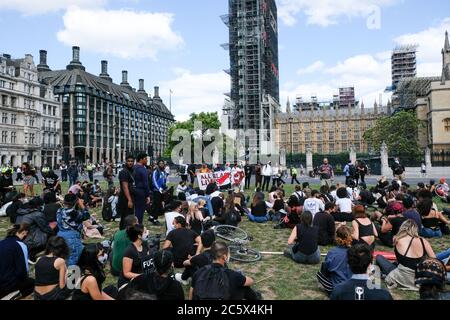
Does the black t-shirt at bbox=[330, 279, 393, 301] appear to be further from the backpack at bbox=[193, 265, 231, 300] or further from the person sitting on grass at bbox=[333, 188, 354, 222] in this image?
the person sitting on grass at bbox=[333, 188, 354, 222]

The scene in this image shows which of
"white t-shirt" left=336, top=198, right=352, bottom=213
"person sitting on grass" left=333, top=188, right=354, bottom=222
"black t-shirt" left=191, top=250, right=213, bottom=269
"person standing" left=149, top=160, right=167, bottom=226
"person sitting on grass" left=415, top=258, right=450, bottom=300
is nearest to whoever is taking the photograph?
"person sitting on grass" left=415, top=258, right=450, bottom=300

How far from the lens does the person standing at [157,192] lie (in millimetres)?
12469

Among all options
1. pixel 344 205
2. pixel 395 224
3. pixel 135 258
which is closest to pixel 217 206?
pixel 344 205

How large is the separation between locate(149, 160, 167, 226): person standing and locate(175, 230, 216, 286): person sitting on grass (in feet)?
20.0

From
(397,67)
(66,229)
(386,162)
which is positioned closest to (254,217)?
(66,229)

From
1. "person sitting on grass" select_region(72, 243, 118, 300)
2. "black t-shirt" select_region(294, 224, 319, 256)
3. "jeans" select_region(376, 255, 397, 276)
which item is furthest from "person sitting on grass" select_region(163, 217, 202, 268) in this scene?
"jeans" select_region(376, 255, 397, 276)

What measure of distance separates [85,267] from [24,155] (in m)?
70.1

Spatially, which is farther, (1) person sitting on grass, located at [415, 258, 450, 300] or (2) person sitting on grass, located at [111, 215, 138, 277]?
(2) person sitting on grass, located at [111, 215, 138, 277]

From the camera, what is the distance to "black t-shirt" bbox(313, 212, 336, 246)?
9.24 metres

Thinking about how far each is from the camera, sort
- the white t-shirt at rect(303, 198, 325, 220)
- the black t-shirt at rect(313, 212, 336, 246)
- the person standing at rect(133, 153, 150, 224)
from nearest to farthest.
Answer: the black t-shirt at rect(313, 212, 336, 246)
the person standing at rect(133, 153, 150, 224)
the white t-shirt at rect(303, 198, 325, 220)

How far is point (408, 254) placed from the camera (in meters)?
6.12

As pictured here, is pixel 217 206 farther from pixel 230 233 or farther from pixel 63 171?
pixel 63 171

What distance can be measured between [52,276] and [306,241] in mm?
4936

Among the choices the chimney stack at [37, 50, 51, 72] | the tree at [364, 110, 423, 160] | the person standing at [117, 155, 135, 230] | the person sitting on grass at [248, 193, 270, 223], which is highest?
the chimney stack at [37, 50, 51, 72]
